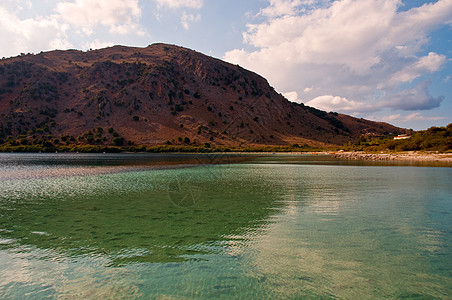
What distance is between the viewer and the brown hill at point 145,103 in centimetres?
12544

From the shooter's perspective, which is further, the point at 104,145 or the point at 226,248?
the point at 104,145

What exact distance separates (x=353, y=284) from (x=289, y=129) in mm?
142854

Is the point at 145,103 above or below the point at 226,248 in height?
above

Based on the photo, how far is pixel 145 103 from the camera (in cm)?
14075

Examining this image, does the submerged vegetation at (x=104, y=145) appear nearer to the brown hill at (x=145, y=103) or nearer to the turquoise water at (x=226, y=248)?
the brown hill at (x=145, y=103)

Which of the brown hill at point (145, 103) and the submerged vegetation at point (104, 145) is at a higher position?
the brown hill at point (145, 103)

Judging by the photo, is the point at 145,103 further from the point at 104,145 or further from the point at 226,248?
the point at 226,248

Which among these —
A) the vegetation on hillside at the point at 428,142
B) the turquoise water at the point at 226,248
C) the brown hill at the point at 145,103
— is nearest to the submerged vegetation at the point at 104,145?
the brown hill at the point at 145,103

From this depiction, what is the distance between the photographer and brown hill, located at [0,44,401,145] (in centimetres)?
12544

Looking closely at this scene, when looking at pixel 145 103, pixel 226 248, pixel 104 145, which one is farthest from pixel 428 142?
pixel 145 103

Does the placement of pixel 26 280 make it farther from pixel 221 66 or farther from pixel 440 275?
pixel 221 66

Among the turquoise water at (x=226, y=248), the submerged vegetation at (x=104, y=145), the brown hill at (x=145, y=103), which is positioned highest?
the brown hill at (x=145, y=103)

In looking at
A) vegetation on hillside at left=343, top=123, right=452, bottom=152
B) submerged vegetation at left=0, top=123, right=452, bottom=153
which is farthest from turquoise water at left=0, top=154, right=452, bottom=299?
submerged vegetation at left=0, top=123, right=452, bottom=153

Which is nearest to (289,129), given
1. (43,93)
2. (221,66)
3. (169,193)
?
(221,66)
